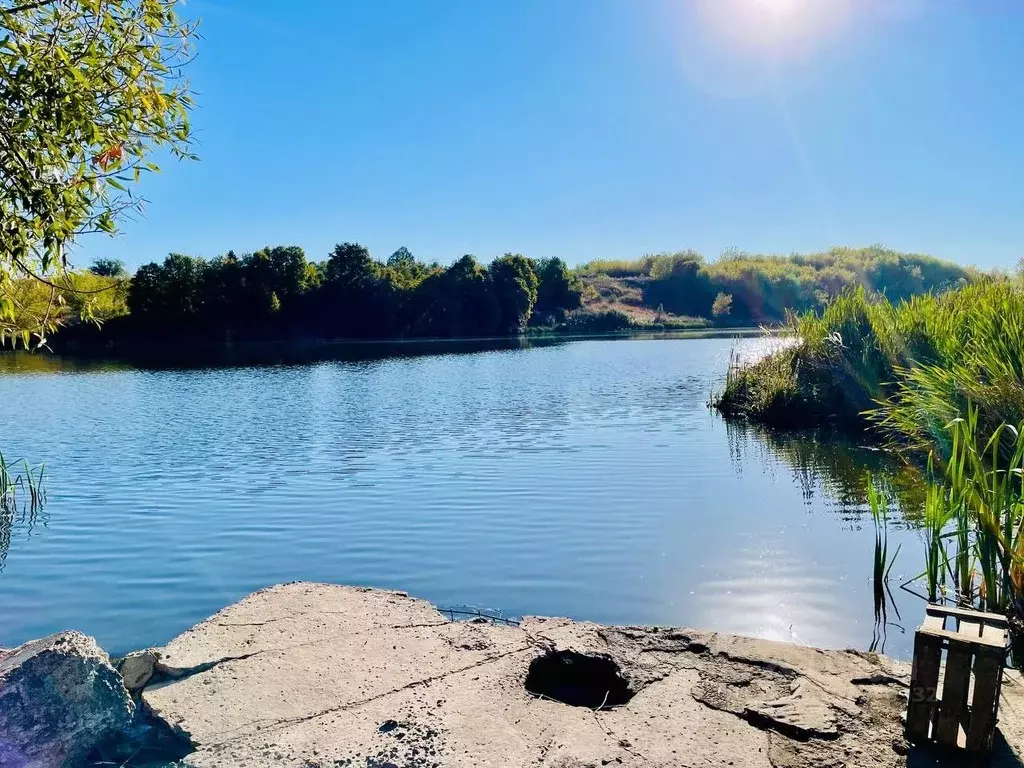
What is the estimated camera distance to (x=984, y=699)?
167 inches

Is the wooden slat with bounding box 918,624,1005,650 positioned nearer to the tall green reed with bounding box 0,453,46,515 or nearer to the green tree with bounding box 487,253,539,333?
the tall green reed with bounding box 0,453,46,515

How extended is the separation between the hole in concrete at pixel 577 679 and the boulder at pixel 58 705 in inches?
99.3

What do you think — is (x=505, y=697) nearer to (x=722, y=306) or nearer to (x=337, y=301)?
(x=337, y=301)

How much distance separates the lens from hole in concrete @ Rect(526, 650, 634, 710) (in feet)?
17.2

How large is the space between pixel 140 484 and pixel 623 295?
4292 inches

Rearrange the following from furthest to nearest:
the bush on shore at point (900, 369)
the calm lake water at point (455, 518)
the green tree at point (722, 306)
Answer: the green tree at point (722, 306)
the bush on shore at point (900, 369)
the calm lake water at point (455, 518)

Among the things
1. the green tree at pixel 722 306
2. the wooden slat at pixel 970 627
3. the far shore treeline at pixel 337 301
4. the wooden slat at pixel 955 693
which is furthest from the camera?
the green tree at pixel 722 306

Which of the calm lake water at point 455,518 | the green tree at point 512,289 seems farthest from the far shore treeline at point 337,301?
the calm lake water at point 455,518

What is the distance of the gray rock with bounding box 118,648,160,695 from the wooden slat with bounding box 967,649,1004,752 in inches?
196

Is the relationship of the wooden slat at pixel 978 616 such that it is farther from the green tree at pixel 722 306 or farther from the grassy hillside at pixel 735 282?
the green tree at pixel 722 306

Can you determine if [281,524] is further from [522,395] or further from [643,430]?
[522,395]

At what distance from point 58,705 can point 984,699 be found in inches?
199

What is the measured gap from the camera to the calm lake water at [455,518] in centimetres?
766

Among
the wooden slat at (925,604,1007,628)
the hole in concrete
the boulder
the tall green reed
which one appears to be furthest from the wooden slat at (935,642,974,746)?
the tall green reed
